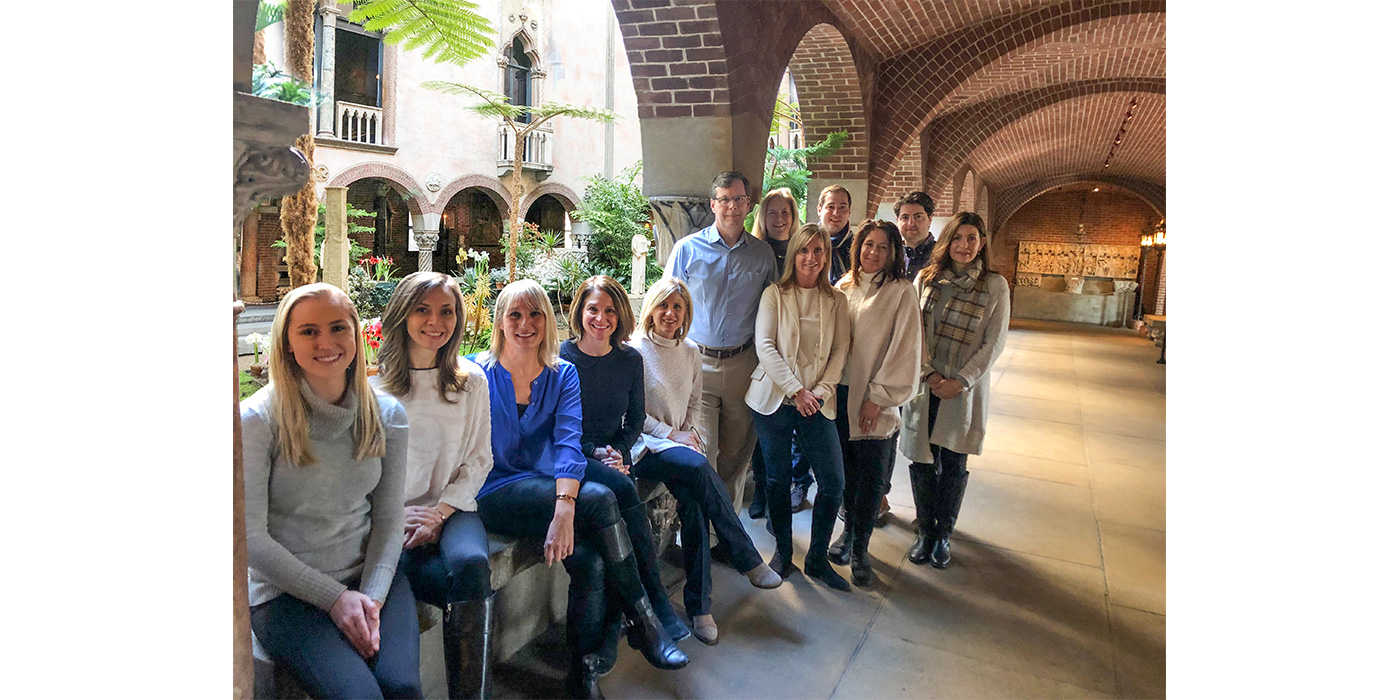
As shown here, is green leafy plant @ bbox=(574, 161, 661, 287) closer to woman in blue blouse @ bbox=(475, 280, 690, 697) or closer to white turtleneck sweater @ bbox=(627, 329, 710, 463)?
white turtleneck sweater @ bbox=(627, 329, 710, 463)

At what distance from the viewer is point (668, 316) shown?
9.31ft

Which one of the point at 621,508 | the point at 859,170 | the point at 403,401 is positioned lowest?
the point at 621,508

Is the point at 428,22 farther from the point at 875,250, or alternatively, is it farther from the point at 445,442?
the point at 875,250

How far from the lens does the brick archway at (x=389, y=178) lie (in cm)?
1349

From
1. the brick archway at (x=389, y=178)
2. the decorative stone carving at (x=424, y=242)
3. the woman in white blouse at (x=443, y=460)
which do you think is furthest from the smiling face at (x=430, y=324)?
the decorative stone carving at (x=424, y=242)

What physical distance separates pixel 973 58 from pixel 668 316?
5.24m

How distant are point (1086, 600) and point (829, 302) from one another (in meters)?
1.53

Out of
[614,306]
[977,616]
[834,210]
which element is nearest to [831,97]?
[834,210]

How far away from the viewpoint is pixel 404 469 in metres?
1.84

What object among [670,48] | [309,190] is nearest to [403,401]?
[309,190]

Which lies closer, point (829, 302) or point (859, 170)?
point (829, 302)

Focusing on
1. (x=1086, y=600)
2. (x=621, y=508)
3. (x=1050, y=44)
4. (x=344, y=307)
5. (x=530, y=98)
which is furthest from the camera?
(x=530, y=98)

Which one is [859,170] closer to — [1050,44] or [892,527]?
[1050,44]

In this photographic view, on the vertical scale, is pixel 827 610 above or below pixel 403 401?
below
